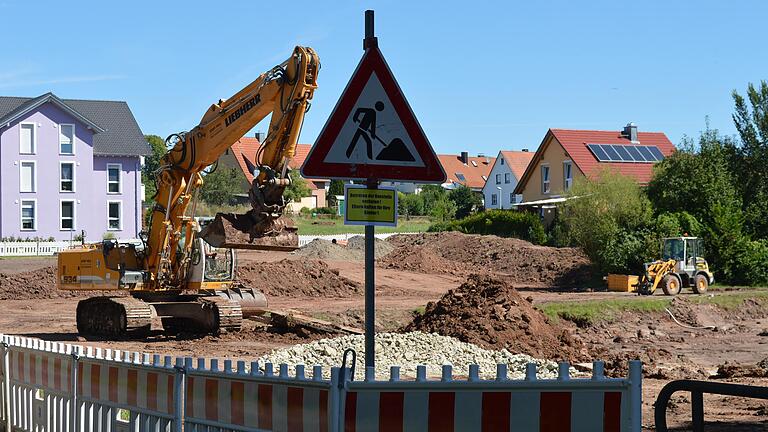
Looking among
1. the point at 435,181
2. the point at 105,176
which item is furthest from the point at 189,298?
the point at 105,176

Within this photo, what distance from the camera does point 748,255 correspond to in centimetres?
Result: 3909

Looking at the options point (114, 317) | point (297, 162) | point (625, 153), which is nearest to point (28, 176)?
point (625, 153)

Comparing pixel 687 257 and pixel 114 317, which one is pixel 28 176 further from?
pixel 114 317

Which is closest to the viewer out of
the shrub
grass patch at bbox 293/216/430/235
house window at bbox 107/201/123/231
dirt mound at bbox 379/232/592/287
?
dirt mound at bbox 379/232/592/287

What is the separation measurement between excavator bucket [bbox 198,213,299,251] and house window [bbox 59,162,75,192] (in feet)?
136

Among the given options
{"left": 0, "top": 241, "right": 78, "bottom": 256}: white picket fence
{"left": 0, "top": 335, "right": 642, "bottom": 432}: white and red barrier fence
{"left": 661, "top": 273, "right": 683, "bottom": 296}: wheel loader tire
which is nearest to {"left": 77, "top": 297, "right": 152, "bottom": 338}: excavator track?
{"left": 0, "top": 335, "right": 642, "bottom": 432}: white and red barrier fence

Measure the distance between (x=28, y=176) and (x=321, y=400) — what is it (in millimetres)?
54211

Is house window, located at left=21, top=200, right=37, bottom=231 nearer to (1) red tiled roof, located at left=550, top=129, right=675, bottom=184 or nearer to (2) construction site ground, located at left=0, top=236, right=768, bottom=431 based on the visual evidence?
(2) construction site ground, located at left=0, top=236, right=768, bottom=431

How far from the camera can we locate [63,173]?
5772cm

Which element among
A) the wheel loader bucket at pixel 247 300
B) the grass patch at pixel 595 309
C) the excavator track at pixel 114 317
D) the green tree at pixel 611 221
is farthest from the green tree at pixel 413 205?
the excavator track at pixel 114 317

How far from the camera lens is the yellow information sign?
6.42 meters

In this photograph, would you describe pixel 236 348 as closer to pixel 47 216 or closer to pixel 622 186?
pixel 622 186

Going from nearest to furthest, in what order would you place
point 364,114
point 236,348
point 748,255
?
point 364,114, point 236,348, point 748,255

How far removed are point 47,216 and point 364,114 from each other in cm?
5375
